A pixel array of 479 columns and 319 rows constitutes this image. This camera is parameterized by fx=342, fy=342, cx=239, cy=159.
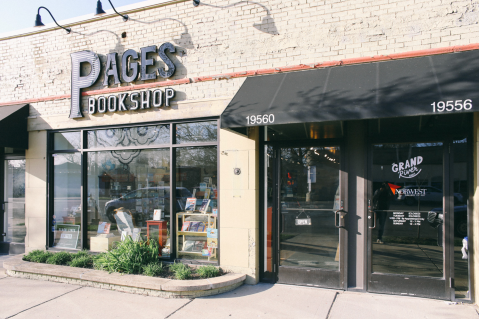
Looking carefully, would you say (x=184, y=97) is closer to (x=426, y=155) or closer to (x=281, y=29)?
(x=281, y=29)

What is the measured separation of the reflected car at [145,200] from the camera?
6.70m

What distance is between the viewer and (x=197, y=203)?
21.8 ft

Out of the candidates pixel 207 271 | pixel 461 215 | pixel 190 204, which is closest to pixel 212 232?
pixel 190 204

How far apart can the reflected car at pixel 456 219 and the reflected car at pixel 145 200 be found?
13.7ft

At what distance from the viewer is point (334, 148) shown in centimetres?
572

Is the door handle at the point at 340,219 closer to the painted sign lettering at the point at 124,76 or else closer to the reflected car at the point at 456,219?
the reflected car at the point at 456,219

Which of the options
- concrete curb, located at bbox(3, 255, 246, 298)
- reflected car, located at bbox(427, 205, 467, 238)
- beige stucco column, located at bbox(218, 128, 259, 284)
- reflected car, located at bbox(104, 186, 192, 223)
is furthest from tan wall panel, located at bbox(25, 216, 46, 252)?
reflected car, located at bbox(427, 205, 467, 238)

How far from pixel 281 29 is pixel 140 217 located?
4601mm

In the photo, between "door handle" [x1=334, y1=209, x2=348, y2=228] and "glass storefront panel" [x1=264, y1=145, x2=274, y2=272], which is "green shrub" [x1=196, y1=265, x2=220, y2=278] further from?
"door handle" [x1=334, y1=209, x2=348, y2=228]

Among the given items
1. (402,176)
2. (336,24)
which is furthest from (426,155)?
(336,24)

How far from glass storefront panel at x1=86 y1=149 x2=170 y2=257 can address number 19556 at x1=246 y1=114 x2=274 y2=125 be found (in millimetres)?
2376

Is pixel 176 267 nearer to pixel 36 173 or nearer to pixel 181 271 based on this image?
pixel 181 271

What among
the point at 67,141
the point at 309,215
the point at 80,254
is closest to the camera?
the point at 309,215

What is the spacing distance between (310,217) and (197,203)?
218 centimetres
